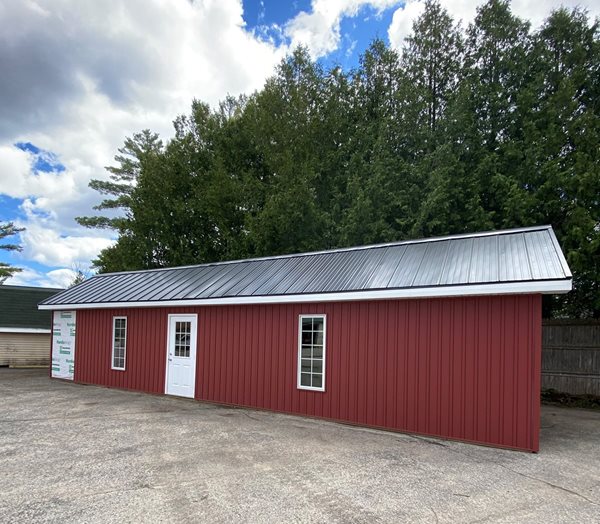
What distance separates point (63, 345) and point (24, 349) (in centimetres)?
622

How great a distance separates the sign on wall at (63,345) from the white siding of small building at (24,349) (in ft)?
14.8

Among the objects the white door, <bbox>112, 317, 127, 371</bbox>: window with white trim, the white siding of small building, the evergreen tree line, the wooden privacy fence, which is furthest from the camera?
the white siding of small building

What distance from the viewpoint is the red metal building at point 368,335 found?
618cm

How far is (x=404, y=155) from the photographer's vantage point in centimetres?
1537

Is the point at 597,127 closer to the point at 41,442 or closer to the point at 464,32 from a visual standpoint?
the point at 464,32

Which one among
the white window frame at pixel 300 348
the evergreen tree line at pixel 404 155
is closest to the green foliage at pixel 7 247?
the evergreen tree line at pixel 404 155

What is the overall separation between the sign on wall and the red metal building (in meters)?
1.86

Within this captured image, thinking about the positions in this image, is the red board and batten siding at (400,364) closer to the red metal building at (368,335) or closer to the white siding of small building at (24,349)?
the red metal building at (368,335)

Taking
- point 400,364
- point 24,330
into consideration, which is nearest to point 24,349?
point 24,330

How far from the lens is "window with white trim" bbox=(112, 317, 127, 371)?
36.9 feet

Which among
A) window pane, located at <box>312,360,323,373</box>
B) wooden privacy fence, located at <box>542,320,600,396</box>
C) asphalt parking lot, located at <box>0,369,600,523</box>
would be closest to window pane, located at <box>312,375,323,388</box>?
window pane, located at <box>312,360,323,373</box>

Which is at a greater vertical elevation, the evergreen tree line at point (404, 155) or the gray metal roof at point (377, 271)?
the evergreen tree line at point (404, 155)

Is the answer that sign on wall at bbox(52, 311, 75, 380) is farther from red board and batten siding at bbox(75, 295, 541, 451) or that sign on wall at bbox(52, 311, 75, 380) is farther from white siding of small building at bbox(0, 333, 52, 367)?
red board and batten siding at bbox(75, 295, 541, 451)

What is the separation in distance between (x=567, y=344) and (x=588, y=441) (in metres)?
4.83
